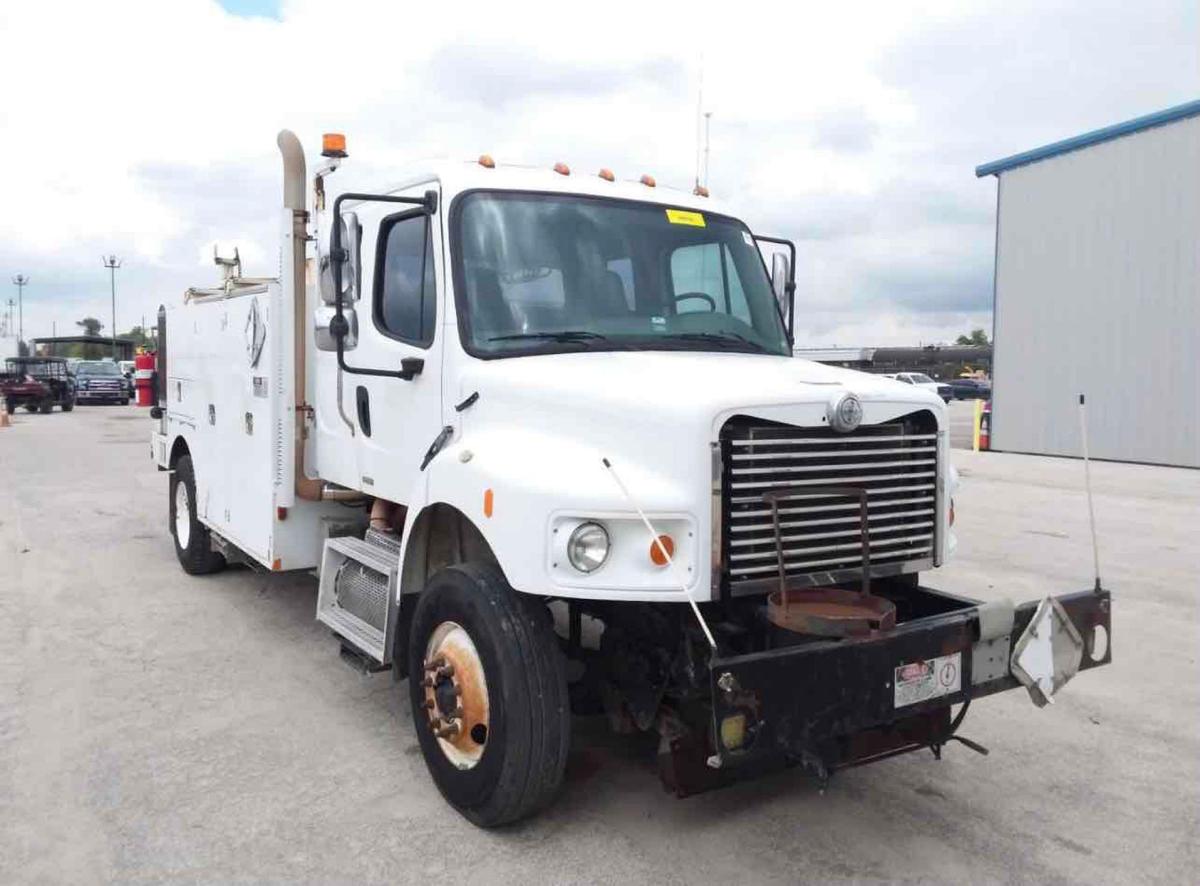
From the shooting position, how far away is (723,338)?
186 inches

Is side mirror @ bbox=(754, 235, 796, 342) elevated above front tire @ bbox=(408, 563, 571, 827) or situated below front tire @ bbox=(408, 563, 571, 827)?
above

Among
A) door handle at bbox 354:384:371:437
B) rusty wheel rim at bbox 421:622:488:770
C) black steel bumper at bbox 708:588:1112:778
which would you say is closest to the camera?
black steel bumper at bbox 708:588:1112:778

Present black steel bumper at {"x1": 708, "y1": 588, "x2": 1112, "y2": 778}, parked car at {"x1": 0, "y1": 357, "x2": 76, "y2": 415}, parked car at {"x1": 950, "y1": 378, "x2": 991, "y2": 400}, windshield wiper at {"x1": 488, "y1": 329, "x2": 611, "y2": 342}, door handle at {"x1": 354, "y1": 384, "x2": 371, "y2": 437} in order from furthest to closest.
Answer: parked car at {"x1": 950, "y1": 378, "x2": 991, "y2": 400}, parked car at {"x1": 0, "y1": 357, "x2": 76, "y2": 415}, door handle at {"x1": 354, "y1": 384, "x2": 371, "y2": 437}, windshield wiper at {"x1": 488, "y1": 329, "x2": 611, "y2": 342}, black steel bumper at {"x1": 708, "y1": 588, "x2": 1112, "y2": 778}

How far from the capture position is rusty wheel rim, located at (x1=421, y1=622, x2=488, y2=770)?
153 inches

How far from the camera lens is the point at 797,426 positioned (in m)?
3.63

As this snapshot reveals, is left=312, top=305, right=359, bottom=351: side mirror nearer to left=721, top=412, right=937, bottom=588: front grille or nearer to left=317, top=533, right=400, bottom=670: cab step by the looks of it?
left=317, top=533, right=400, bottom=670: cab step

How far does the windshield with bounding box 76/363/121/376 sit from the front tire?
4303 cm

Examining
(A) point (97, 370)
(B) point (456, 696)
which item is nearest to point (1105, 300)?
(B) point (456, 696)

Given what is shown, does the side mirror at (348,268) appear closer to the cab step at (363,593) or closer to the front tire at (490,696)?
the cab step at (363,593)

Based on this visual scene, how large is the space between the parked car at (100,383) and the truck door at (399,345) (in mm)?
41392

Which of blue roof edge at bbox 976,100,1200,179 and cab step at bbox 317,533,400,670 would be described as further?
blue roof edge at bbox 976,100,1200,179

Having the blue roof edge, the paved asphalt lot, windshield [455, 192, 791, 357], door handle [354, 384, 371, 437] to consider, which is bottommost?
the paved asphalt lot

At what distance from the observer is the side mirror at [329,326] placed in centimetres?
473

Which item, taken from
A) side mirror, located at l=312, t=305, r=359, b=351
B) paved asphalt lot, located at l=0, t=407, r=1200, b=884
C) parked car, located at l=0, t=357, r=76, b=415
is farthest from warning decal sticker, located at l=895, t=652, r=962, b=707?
parked car, located at l=0, t=357, r=76, b=415
